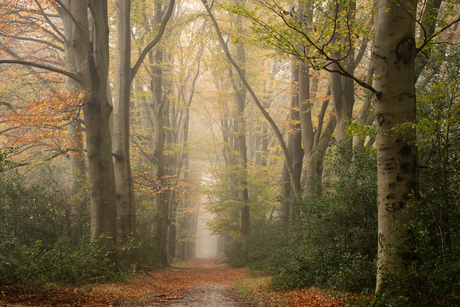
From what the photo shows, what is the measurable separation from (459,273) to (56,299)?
5.86m

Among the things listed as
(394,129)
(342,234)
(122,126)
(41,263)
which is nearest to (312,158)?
(342,234)

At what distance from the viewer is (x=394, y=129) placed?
3.97 metres

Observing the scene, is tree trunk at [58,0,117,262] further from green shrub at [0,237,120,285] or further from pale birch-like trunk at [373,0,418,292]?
pale birch-like trunk at [373,0,418,292]

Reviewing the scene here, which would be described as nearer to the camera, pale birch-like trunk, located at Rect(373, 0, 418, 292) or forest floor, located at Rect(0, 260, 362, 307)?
pale birch-like trunk, located at Rect(373, 0, 418, 292)

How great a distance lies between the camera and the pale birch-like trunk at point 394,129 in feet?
12.9

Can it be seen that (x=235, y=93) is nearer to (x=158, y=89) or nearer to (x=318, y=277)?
(x=158, y=89)

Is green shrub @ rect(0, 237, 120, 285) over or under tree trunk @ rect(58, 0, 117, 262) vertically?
under

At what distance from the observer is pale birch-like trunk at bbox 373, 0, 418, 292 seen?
393cm

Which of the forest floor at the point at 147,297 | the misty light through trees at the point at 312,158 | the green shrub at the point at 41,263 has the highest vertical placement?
the misty light through trees at the point at 312,158

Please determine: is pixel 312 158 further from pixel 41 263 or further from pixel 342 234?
pixel 41 263

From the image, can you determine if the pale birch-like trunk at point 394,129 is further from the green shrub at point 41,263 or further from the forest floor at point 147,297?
the green shrub at point 41,263

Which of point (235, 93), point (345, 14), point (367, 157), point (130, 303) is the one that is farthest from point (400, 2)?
point (235, 93)

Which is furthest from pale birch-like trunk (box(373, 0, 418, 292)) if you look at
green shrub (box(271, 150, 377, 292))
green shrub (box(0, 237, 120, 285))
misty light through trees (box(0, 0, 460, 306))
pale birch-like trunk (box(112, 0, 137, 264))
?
pale birch-like trunk (box(112, 0, 137, 264))

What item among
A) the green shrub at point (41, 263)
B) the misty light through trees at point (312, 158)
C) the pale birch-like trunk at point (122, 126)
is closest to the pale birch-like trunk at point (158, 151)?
the misty light through trees at point (312, 158)
